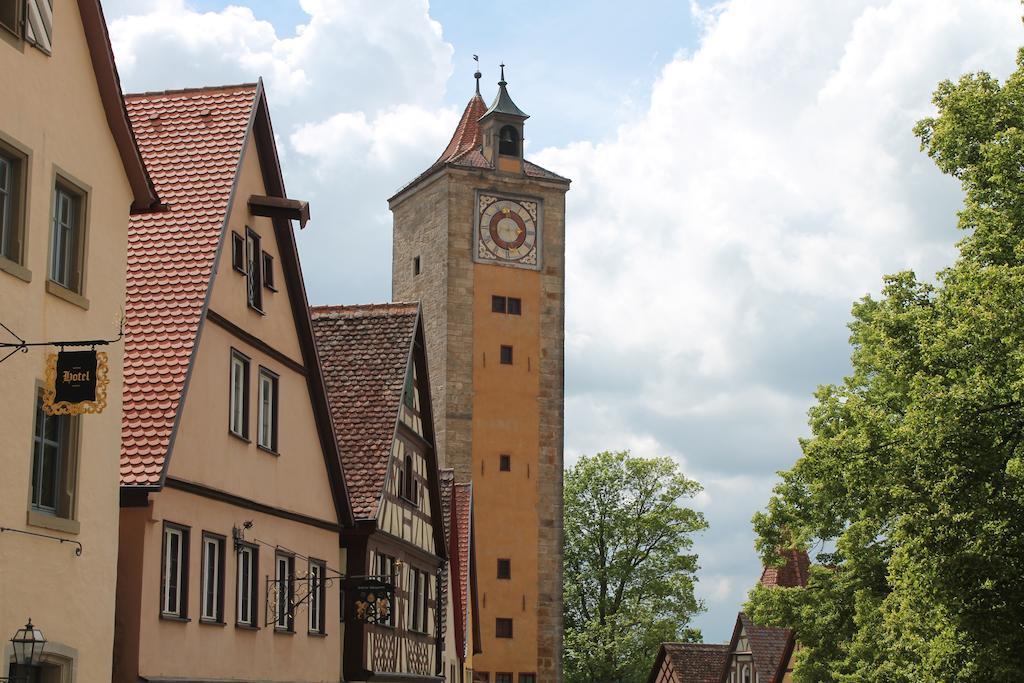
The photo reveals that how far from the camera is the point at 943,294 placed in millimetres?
22672

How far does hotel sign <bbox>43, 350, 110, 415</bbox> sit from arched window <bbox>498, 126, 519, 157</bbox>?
46.7 meters

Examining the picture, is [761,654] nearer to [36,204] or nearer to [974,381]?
[974,381]

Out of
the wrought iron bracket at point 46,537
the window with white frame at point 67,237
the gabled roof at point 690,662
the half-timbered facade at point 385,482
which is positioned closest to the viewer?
the wrought iron bracket at point 46,537

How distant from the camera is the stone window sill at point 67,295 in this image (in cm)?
1425

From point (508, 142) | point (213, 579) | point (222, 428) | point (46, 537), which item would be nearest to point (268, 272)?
point (222, 428)

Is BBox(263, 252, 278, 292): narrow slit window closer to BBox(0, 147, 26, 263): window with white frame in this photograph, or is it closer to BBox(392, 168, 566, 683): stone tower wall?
BBox(0, 147, 26, 263): window with white frame

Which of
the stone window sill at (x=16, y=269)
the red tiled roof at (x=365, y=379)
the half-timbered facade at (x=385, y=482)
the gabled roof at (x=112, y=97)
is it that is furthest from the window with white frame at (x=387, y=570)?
the stone window sill at (x=16, y=269)

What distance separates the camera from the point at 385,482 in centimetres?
2417

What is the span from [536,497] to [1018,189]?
3558cm

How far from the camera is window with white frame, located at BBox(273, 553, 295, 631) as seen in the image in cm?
2019

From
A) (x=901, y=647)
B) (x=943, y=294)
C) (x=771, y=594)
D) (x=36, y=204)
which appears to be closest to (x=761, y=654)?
(x=771, y=594)

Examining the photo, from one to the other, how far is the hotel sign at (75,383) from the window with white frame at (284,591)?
24.2ft

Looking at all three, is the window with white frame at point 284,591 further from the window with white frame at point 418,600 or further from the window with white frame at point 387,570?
the window with white frame at point 418,600

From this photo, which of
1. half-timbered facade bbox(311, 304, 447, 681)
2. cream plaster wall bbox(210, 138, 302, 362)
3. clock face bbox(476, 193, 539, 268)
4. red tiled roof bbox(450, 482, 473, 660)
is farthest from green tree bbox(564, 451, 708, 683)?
cream plaster wall bbox(210, 138, 302, 362)
